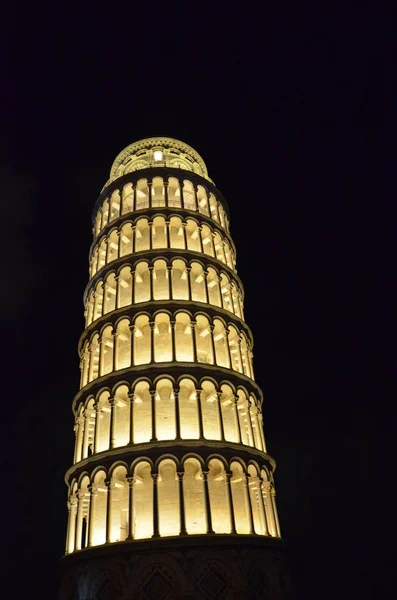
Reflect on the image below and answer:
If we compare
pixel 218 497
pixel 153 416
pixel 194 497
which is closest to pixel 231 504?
pixel 218 497

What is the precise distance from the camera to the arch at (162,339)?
23.2 metres

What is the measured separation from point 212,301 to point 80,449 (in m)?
10.1

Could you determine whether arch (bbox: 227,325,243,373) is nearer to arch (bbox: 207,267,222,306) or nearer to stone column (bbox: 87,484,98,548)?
arch (bbox: 207,267,222,306)

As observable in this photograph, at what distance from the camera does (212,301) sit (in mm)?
26594

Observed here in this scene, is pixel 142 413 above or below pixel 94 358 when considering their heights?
below

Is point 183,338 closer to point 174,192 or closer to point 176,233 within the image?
point 176,233

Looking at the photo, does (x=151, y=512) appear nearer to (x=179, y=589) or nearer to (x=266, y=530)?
(x=179, y=589)

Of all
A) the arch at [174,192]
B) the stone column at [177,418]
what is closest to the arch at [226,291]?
the arch at [174,192]

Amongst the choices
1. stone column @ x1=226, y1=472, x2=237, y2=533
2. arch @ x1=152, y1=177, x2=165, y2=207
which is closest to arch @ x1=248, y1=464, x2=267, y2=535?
stone column @ x1=226, y1=472, x2=237, y2=533

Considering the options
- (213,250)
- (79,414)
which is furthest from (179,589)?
(213,250)

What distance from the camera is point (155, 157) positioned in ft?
108

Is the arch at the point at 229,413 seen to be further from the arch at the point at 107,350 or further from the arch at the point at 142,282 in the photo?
the arch at the point at 142,282

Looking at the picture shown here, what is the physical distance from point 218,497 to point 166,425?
3617mm

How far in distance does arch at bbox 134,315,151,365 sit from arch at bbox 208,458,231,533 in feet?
18.9
